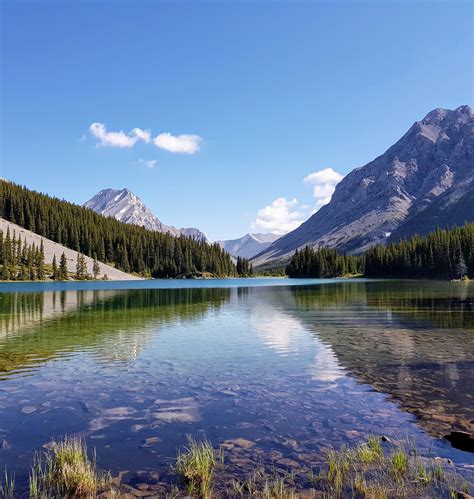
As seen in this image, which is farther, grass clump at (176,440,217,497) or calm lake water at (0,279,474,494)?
calm lake water at (0,279,474,494)

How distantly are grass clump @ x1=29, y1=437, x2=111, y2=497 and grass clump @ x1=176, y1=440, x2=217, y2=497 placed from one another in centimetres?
202

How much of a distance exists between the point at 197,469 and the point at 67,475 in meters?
3.39

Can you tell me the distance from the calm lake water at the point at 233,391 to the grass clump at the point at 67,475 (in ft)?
1.57

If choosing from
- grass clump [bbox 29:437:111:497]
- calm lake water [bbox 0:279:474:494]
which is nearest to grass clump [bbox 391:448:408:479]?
calm lake water [bbox 0:279:474:494]

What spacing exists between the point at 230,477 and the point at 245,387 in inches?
379

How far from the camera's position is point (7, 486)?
1077 cm

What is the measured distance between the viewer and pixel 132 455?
13016 mm

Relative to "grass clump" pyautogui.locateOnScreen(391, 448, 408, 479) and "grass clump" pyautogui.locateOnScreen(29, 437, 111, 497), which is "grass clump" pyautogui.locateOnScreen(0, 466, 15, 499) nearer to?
"grass clump" pyautogui.locateOnScreen(29, 437, 111, 497)

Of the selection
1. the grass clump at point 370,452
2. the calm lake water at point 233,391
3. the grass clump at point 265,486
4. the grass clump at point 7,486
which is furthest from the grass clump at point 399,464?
the grass clump at point 7,486

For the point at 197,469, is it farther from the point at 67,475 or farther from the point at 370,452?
the point at 370,452

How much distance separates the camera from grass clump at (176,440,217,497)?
10.9 m

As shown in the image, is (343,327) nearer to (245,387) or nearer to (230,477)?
(245,387)

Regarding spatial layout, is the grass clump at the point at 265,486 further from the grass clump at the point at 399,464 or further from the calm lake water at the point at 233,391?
the grass clump at the point at 399,464

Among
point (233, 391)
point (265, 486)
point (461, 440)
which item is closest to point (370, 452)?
point (461, 440)
